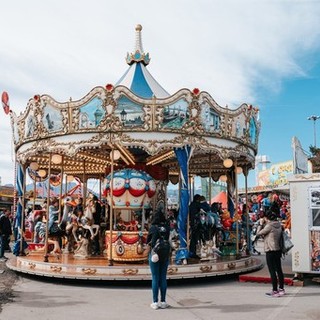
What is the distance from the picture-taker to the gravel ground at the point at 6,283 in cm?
799

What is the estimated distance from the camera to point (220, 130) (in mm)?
11594

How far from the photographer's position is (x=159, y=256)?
7.09m

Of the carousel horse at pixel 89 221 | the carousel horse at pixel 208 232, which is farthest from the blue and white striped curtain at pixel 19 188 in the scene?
the carousel horse at pixel 208 232

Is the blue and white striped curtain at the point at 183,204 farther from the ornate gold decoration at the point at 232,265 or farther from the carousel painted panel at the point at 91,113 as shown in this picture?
the carousel painted panel at the point at 91,113

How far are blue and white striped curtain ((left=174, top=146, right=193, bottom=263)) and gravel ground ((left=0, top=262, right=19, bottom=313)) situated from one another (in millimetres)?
3910

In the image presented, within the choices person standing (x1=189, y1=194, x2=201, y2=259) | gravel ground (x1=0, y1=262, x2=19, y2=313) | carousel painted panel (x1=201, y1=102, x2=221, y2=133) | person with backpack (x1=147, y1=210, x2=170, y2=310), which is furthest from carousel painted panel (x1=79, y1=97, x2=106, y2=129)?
person with backpack (x1=147, y1=210, x2=170, y2=310)

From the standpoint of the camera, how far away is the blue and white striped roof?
13.0 meters

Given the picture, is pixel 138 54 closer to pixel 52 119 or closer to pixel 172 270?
pixel 52 119

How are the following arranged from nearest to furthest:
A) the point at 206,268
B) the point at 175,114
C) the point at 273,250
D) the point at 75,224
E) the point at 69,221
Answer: the point at 273,250 < the point at 206,268 < the point at 175,114 < the point at 75,224 < the point at 69,221

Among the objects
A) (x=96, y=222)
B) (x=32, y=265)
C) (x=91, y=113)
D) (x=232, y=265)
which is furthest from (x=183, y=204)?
(x=32, y=265)

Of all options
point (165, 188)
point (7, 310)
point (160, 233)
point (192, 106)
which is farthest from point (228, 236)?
point (7, 310)

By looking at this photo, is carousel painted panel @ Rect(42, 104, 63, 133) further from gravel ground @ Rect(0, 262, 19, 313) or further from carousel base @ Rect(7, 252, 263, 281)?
gravel ground @ Rect(0, 262, 19, 313)

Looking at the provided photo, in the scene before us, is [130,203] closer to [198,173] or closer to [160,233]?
[160,233]

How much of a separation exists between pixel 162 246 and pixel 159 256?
17 centimetres
